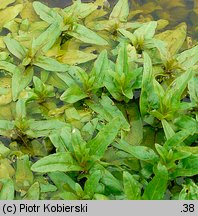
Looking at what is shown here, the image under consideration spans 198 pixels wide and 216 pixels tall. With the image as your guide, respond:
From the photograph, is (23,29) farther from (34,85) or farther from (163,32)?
(163,32)

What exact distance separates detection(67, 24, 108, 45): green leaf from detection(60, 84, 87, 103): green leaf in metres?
0.40

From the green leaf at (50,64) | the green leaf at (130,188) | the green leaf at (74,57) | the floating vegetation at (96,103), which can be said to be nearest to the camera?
the green leaf at (130,188)

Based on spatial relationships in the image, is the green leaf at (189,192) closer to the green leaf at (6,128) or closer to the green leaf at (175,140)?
the green leaf at (175,140)

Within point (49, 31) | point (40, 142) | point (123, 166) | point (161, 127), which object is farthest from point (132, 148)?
point (49, 31)

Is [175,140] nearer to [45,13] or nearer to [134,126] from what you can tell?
[134,126]

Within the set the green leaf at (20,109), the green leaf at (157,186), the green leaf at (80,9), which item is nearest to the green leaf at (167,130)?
the green leaf at (157,186)

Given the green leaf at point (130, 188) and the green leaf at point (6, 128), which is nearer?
the green leaf at point (130, 188)

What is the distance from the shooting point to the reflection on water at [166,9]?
3408mm

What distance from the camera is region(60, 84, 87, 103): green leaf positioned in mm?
2736

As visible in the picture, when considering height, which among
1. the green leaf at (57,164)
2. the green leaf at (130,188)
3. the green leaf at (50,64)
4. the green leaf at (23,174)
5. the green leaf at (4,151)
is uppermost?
the green leaf at (50,64)

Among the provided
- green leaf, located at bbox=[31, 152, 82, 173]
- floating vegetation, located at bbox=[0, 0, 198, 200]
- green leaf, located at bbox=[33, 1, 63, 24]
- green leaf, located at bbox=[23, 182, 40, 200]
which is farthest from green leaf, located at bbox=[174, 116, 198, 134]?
green leaf, located at bbox=[33, 1, 63, 24]

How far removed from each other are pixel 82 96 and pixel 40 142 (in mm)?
336
